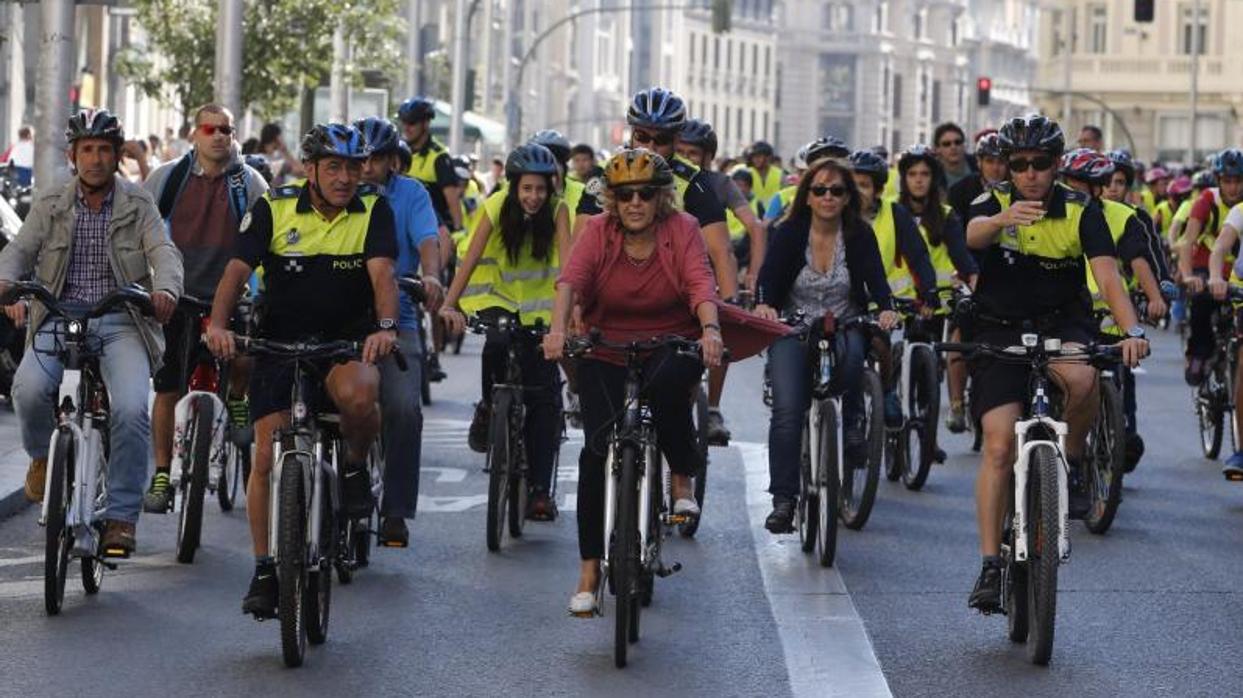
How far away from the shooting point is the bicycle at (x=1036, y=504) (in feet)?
31.0

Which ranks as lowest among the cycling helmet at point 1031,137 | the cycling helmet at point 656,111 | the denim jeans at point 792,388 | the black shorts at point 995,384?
the denim jeans at point 792,388

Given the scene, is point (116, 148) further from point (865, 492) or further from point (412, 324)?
point (865, 492)

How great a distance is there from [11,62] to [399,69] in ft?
19.4

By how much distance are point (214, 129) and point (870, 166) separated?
134 inches

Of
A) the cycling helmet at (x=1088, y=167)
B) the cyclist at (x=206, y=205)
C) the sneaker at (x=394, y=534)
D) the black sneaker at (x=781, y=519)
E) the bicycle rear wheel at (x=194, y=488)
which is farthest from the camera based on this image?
the cycling helmet at (x=1088, y=167)

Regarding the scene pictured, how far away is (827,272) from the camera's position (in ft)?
42.2

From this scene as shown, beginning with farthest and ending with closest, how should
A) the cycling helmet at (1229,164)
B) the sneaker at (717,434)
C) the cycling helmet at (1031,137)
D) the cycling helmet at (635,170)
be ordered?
the cycling helmet at (1229,164) → the sneaker at (717,434) → the cycling helmet at (1031,137) → the cycling helmet at (635,170)

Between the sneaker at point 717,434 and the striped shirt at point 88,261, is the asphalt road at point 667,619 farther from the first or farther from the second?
the striped shirt at point 88,261

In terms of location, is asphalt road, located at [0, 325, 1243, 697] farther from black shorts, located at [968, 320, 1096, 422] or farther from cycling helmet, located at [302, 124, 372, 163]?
cycling helmet, located at [302, 124, 372, 163]

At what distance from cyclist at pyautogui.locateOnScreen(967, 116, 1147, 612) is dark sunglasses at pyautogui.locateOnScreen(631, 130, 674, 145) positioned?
2551mm

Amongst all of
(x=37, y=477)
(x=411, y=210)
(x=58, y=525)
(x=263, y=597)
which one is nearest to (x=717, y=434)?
(x=411, y=210)

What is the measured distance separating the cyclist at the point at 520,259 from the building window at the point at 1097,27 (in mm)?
111847

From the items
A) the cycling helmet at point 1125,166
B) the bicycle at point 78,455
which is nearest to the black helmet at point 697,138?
the cycling helmet at point 1125,166

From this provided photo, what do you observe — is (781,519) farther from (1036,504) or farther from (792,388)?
(1036,504)
